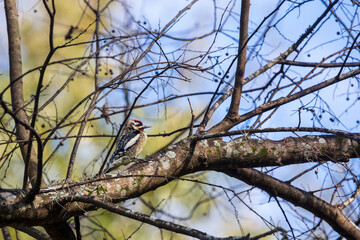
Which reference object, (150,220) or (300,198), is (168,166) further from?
(300,198)

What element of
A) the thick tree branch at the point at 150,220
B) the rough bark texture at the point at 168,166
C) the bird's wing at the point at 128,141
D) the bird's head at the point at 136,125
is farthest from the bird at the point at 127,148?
the thick tree branch at the point at 150,220

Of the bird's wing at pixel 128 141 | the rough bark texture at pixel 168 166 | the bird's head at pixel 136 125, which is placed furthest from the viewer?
the bird's head at pixel 136 125

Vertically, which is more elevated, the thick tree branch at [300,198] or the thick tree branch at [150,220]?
the thick tree branch at [300,198]

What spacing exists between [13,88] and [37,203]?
1325 millimetres

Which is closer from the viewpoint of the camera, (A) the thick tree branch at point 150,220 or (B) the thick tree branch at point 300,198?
(A) the thick tree branch at point 150,220

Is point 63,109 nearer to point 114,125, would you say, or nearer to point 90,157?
point 90,157

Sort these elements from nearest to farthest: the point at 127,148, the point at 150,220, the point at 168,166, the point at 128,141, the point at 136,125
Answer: the point at 150,220, the point at 168,166, the point at 127,148, the point at 128,141, the point at 136,125

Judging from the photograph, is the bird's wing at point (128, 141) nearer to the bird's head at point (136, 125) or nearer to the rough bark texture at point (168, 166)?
the bird's head at point (136, 125)

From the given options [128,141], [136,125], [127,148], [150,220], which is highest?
[136,125]

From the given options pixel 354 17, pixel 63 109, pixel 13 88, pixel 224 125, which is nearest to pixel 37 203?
pixel 13 88

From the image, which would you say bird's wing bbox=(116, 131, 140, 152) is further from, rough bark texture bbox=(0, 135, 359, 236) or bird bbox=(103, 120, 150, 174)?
rough bark texture bbox=(0, 135, 359, 236)

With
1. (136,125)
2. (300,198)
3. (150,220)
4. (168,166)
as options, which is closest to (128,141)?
(136,125)

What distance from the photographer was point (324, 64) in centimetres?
397

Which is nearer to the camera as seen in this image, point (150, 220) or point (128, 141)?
point (150, 220)
